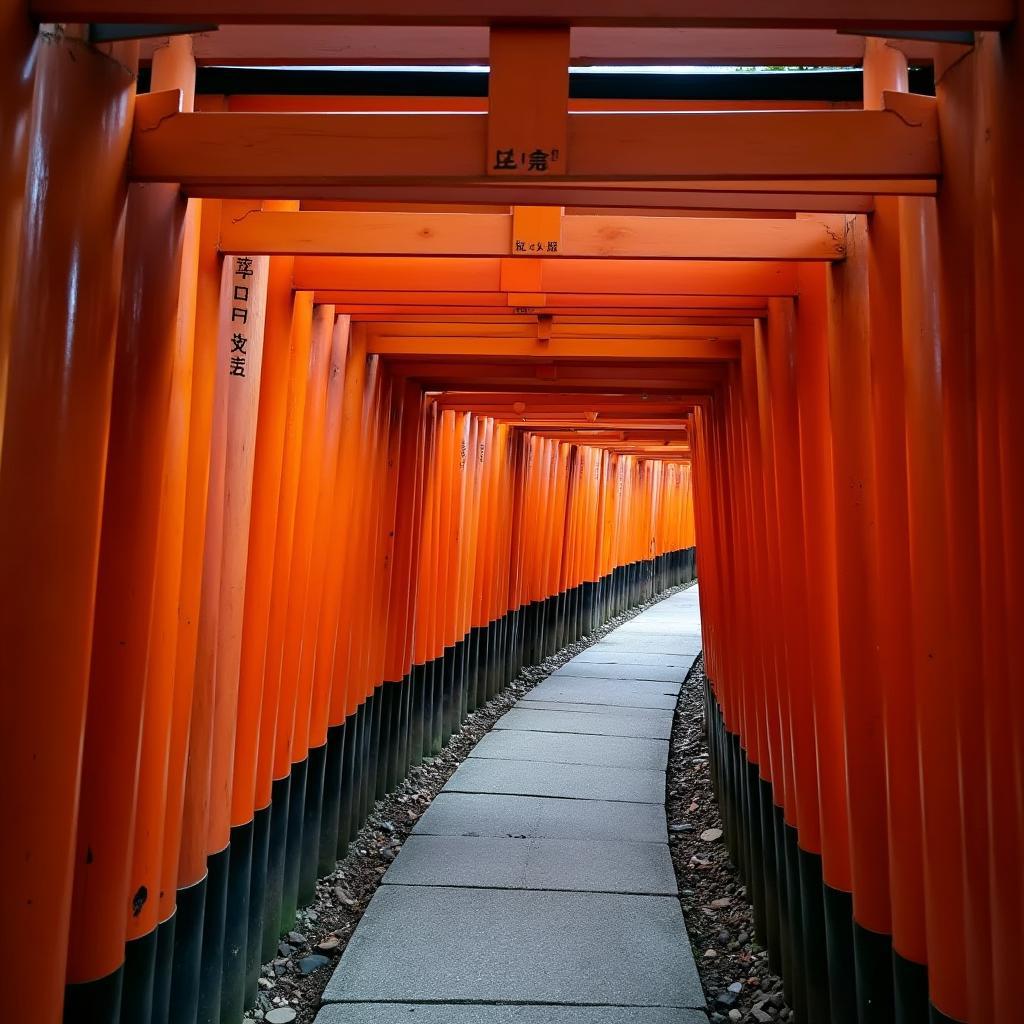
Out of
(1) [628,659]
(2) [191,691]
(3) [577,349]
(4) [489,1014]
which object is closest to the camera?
(2) [191,691]

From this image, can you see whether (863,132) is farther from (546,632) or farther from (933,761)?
(546,632)

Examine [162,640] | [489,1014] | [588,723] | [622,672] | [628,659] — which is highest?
[162,640]

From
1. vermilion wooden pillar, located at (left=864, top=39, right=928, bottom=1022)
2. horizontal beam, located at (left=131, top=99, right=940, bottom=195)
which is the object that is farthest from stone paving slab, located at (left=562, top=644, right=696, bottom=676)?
horizontal beam, located at (left=131, top=99, right=940, bottom=195)

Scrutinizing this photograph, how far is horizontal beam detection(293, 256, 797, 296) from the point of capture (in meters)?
3.80

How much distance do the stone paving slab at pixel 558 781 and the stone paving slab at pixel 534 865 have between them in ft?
3.38

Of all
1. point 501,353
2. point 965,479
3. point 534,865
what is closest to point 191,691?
point 965,479

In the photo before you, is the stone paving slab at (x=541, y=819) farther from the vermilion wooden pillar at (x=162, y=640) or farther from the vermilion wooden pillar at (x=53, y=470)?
the vermilion wooden pillar at (x=53, y=470)

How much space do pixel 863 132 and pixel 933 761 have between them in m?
1.42

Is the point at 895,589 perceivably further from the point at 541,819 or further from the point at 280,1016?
the point at 541,819

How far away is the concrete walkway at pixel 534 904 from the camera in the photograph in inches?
161

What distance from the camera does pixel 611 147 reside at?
2.04m

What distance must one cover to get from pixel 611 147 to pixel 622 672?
11.3 metres

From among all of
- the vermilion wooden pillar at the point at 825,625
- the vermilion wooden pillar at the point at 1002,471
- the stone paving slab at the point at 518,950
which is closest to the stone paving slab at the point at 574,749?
the stone paving slab at the point at 518,950

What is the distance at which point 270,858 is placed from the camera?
4496mm
